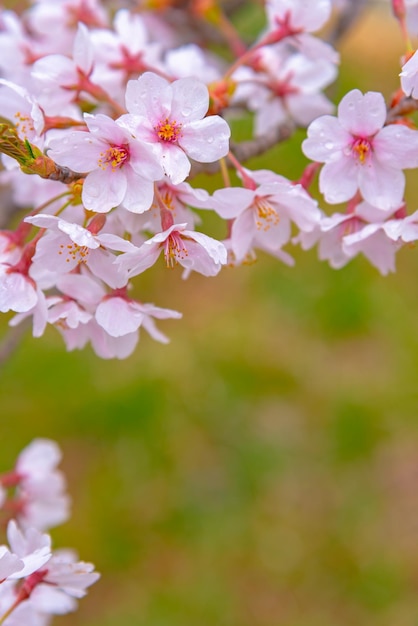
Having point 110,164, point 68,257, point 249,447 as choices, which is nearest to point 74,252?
point 68,257

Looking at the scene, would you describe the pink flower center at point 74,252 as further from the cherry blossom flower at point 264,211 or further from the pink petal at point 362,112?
the pink petal at point 362,112

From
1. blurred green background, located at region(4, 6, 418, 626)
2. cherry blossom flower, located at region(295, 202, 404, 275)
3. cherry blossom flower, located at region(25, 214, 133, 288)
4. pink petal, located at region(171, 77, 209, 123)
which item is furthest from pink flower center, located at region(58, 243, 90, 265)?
blurred green background, located at region(4, 6, 418, 626)

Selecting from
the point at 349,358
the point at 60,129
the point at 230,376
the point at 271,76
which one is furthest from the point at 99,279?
the point at 349,358

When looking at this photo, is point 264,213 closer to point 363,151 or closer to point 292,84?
point 363,151

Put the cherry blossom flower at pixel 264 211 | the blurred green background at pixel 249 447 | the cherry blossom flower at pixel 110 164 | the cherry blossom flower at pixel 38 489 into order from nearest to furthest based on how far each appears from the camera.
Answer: the cherry blossom flower at pixel 110 164, the cherry blossom flower at pixel 264 211, the cherry blossom flower at pixel 38 489, the blurred green background at pixel 249 447

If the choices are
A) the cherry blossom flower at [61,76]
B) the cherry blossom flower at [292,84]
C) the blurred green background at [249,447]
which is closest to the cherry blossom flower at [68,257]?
the cherry blossom flower at [61,76]

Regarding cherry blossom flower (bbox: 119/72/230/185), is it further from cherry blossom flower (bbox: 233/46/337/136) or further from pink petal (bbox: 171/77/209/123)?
cherry blossom flower (bbox: 233/46/337/136)
